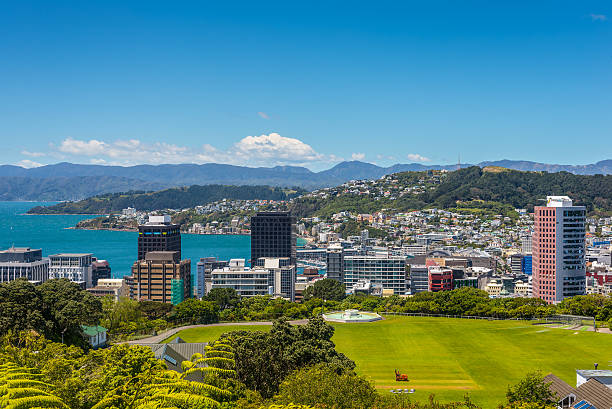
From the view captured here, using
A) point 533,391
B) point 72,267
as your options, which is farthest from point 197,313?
point 72,267

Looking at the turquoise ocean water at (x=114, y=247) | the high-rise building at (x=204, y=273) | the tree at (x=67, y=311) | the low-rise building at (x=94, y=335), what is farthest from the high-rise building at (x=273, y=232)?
the tree at (x=67, y=311)

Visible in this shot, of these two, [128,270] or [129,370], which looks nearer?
[129,370]

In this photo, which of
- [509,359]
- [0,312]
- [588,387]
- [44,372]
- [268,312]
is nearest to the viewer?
[44,372]

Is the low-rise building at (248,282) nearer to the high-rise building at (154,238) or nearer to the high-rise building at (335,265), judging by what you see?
the high-rise building at (335,265)

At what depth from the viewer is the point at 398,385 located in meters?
31.8

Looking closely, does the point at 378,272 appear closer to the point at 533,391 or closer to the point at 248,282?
the point at 248,282

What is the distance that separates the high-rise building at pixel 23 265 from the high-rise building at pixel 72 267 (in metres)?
1.68

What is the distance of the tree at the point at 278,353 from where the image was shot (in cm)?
2172

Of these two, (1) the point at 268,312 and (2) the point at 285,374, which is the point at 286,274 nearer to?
Result: (1) the point at 268,312

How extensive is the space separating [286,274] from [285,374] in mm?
64557

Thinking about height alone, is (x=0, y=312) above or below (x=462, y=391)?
above

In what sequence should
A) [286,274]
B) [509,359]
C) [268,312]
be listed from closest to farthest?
[509,359] < [268,312] < [286,274]

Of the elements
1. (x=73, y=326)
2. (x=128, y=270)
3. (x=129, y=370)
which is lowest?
(x=128, y=270)

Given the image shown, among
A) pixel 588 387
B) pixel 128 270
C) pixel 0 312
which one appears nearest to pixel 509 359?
pixel 588 387
